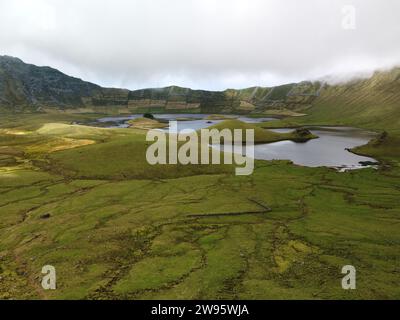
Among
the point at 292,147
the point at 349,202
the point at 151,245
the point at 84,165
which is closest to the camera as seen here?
the point at 151,245

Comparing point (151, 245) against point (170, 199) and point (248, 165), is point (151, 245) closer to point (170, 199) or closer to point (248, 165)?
point (170, 199)

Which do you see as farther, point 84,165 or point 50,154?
point 50,154

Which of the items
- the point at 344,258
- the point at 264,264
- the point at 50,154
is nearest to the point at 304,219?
the point at 344,258
